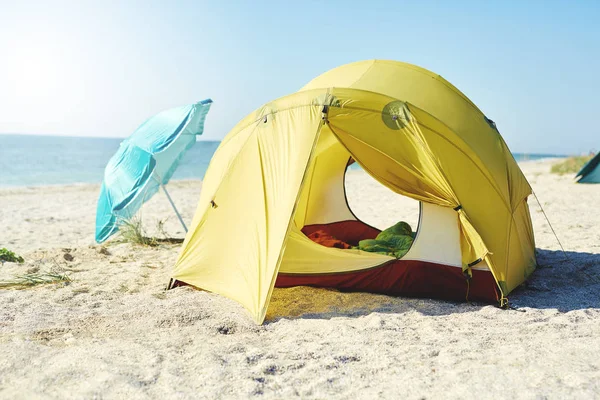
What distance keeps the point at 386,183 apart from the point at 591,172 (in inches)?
379

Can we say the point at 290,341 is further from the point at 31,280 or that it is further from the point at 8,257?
the point at 8,257

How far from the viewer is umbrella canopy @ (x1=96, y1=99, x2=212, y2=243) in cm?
589

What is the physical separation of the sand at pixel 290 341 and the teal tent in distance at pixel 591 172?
757 centimetres

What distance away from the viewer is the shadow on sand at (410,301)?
14.0 ft

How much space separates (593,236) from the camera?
23.2ft

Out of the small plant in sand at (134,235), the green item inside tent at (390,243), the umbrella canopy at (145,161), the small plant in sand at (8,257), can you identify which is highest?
the umbrella canopy at (145,161)

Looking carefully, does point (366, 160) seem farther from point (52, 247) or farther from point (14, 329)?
point (52, 247)

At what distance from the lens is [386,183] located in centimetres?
498

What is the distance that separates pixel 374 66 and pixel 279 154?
1.49 m

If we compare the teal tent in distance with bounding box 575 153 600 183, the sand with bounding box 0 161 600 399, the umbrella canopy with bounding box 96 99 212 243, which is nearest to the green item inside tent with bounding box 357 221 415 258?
the sand with bounding box 0 161 600 399

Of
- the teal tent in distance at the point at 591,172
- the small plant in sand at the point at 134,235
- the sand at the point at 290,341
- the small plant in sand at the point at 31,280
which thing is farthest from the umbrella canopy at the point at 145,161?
the teal tent in distance at the point at 591,172

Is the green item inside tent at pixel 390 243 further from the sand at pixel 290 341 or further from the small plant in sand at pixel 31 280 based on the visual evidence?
the small plant in sand at pixel 31 280

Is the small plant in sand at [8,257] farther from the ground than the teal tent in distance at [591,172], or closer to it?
closer to it

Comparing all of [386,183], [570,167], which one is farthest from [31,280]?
[570,167]
